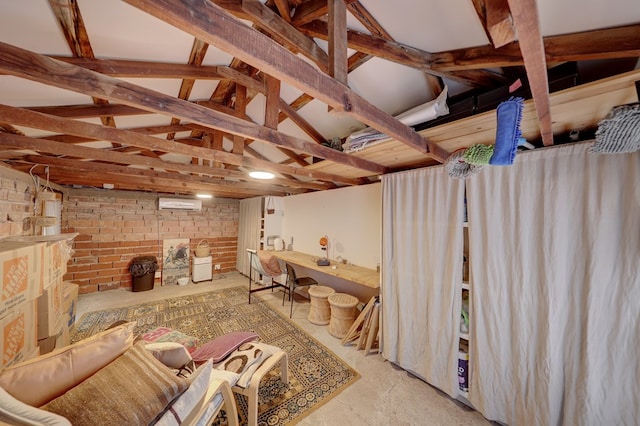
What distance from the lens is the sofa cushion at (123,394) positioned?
839 mm

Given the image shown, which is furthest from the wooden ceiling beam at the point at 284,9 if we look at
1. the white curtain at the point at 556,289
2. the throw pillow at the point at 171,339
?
the throw pillow at the point at 171,339

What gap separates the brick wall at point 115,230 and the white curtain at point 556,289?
19.5ft

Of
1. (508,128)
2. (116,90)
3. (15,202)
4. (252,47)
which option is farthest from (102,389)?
(15,202)

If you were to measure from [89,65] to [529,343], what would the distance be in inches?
137

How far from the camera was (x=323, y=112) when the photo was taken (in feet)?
7.70

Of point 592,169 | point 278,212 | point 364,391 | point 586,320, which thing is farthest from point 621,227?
point 278,212

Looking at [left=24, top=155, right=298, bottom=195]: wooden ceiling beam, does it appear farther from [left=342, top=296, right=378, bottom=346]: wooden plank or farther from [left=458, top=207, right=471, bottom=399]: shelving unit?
[left=458, top=207, right=471, bottom=399]: shelving unit

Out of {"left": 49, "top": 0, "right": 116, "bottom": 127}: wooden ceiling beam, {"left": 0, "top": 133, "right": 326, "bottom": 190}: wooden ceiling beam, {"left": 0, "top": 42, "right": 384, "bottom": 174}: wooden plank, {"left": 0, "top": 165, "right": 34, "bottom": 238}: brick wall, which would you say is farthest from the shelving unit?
{"left": 0, "top": 165, "right": 34, "bottom": 238}: brick wall

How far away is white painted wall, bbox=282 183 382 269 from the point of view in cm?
322

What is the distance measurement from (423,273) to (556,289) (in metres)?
0.90

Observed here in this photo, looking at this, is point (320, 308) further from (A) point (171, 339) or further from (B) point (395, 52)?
(B) point (395, 52)

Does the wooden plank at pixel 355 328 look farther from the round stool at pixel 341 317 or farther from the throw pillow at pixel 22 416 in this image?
the throw pillow at pixel 22 416

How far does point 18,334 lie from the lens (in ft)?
4.77

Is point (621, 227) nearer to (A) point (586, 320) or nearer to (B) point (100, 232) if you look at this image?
(A) point (586, 320)
